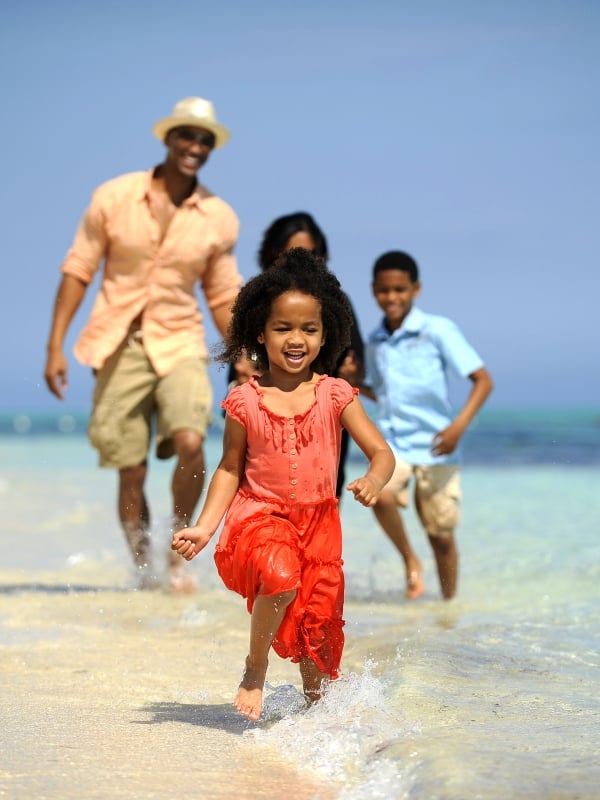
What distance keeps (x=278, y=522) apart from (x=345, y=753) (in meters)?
0.77

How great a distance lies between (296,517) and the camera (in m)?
3.92

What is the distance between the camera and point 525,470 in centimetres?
2083

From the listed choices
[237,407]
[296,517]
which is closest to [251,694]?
[296,517]

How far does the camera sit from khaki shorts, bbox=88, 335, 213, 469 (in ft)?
21.6

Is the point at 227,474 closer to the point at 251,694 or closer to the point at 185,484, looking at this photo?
the point at 251,694

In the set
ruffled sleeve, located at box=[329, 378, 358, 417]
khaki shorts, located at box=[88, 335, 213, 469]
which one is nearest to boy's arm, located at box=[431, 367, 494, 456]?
khaki shorts, located at box=[88, 335, 213, 469]

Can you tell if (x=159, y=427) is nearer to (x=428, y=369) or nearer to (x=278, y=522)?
(x=428, y=369)

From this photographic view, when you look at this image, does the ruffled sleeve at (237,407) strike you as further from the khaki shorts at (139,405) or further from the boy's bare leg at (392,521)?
the boy's bare leg at (392,521)

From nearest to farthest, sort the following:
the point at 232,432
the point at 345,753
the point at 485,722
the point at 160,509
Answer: the point at 345,753, the point at 485,722, the point at 232,432, the point at 160,509

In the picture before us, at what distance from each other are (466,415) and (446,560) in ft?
3.18

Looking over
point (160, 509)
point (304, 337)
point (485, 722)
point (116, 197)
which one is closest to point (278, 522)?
point (304, 337)

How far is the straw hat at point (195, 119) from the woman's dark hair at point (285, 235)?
1.89ft

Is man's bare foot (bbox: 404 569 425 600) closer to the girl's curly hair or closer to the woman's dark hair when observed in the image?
the woman's dark hair

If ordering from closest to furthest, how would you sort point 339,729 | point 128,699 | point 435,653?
point 339,729
point 128,699
point 435,653
